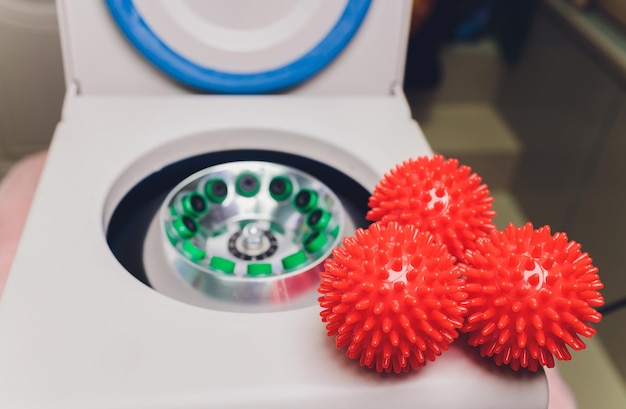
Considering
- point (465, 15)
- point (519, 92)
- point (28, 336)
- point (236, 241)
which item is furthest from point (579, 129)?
point (28, 336)

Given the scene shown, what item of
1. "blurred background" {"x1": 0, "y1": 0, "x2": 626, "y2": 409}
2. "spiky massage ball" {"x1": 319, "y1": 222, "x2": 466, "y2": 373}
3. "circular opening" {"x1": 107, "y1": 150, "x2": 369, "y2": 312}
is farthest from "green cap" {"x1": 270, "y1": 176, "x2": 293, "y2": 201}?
"blurred background" {"x1": 0, "y1": 0, "x2": 626, "y2": 409}

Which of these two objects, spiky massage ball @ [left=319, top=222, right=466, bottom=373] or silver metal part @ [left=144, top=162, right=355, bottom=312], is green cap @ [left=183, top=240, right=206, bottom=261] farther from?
spiky massage ball @ [left=319, top=222, right=466, bottom=373]

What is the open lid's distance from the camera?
588 millimetres

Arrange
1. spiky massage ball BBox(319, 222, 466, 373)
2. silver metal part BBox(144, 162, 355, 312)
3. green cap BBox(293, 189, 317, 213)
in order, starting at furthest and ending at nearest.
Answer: green cap BBox(293, 189, 317, 213) → silver metal part BBox(144, 162, 355, 312) → spiky massage ball BBox(319, 222, 466, 373)

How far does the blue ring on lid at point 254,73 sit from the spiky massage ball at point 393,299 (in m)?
0.32

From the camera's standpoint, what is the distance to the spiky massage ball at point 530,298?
0.32 m

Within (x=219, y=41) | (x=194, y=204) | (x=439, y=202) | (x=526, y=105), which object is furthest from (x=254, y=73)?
(x=526, y=105)

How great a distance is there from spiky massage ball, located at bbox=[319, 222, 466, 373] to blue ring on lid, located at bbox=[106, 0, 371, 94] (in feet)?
1.04

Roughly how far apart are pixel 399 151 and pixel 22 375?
1.14ft

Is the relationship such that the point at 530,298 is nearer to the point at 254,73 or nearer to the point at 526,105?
the point at 254,73

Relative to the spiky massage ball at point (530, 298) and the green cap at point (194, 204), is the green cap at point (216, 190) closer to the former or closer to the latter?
the green cap at point (194, 204)

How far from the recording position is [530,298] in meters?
0.32

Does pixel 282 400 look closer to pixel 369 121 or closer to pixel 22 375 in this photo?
pixel 22 375

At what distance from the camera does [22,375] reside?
1.08 feet
